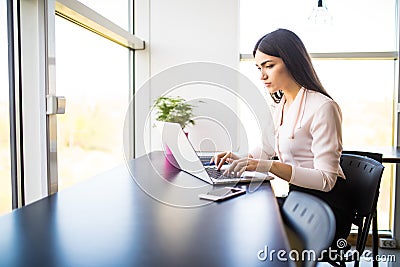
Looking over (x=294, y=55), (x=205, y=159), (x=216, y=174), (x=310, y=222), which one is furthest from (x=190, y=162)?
(x=310, y=222)

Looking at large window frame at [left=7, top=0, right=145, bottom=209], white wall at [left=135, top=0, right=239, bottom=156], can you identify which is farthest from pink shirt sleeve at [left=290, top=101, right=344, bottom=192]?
white wall at [left=135, top=0, right=239, bottom=156]

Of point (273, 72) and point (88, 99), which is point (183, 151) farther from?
point (88, 99)

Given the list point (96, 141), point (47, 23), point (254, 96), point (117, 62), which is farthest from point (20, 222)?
point (254, 96)

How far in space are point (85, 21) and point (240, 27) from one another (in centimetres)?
129

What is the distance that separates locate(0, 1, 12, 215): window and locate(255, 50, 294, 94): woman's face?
1.03 metres

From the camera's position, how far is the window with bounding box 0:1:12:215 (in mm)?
1680

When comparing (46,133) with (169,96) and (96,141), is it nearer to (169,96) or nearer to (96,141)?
(96,141)

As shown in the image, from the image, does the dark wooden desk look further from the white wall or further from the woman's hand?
the white wall

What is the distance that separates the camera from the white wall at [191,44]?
307cm

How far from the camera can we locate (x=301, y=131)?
1599mm

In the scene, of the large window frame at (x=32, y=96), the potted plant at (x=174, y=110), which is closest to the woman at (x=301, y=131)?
the large window frame at (x=32, y=96)

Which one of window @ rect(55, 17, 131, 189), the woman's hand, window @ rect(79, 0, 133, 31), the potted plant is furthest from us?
the potted plant

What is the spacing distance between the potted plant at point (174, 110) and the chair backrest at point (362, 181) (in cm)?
136

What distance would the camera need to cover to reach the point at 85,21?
2.23 m
